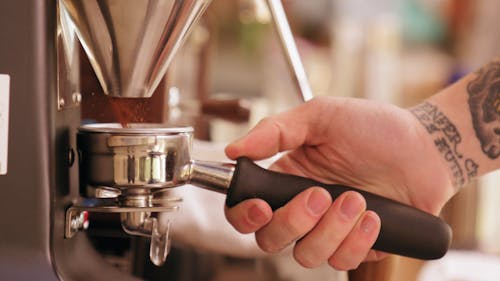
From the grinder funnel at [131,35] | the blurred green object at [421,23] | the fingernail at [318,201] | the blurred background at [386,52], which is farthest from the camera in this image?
the blurred green object at [421,23]

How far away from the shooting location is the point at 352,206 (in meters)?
0.51

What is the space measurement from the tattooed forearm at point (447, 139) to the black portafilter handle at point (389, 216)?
16cm

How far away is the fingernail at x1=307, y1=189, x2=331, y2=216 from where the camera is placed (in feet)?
1.65

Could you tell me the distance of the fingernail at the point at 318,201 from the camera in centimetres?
50

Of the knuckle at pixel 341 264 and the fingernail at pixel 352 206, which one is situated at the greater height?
the fingernail at pixel 352 206

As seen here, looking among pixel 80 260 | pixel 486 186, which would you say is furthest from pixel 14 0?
pixel 486 186

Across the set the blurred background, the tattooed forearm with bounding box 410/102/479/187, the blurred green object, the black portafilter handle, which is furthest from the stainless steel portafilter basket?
the blurred green object

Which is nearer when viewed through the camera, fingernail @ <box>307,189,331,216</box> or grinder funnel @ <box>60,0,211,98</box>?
grinder funnel @ <box>60,0,211,98</box>

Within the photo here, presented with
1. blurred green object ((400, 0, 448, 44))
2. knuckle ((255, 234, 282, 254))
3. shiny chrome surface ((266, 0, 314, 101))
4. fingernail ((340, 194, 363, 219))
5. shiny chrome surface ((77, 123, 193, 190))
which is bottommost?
knuckle ((255, 234, 282, 254))

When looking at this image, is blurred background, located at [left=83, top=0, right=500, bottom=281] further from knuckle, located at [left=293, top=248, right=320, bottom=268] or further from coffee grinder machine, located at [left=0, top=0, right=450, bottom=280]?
coffee grinder machine, located at [left=0, top=0, right=450, bottom=280]

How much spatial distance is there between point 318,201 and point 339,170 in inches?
5.6

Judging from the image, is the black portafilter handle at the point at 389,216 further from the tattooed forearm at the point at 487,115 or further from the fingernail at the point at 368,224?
the tattooed forearm at the point at 487,115

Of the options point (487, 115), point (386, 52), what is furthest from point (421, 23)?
point (487, 115)

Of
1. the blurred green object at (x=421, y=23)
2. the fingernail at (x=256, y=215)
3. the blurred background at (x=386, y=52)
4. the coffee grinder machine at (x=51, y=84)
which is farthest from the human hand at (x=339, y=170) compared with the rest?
the blurred green object at (x=421, y=23)
